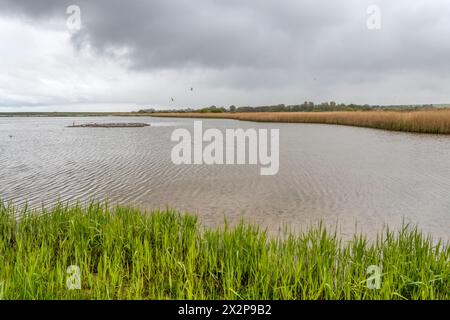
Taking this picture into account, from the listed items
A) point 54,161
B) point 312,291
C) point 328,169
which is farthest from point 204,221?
point 54,161

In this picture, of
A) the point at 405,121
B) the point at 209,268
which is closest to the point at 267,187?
the point at 209,268

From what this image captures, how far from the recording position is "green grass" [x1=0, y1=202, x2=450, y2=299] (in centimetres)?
277

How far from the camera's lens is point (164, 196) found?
24.1ft

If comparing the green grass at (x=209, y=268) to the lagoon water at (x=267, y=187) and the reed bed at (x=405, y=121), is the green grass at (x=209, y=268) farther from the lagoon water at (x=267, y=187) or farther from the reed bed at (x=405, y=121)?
the reed bed at (x=405, y=121)

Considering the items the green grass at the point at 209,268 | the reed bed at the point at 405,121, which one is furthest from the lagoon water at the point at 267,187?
the reed bed at the point at 405,121

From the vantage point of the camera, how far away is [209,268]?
329 centimetres

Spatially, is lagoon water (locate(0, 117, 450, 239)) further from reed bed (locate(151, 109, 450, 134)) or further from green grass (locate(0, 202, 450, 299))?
reed bed (locate(151, 109, 450, 134))

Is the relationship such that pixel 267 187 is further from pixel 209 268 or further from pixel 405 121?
pixel 405 121

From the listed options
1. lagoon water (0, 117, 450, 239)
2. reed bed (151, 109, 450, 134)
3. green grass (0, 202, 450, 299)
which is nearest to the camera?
green grass (0, 202, 450, 299)

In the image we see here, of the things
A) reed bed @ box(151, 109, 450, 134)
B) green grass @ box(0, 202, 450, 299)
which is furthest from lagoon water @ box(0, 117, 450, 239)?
reed bed @ box(151, 109, 450, 134)

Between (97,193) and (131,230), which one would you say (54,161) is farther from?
(131,230)

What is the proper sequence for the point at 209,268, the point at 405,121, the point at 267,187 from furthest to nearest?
the point at 405,121, the point at 267,187, the point at 209,268

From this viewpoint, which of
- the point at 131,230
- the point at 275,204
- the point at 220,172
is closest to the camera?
the point at 131,230
